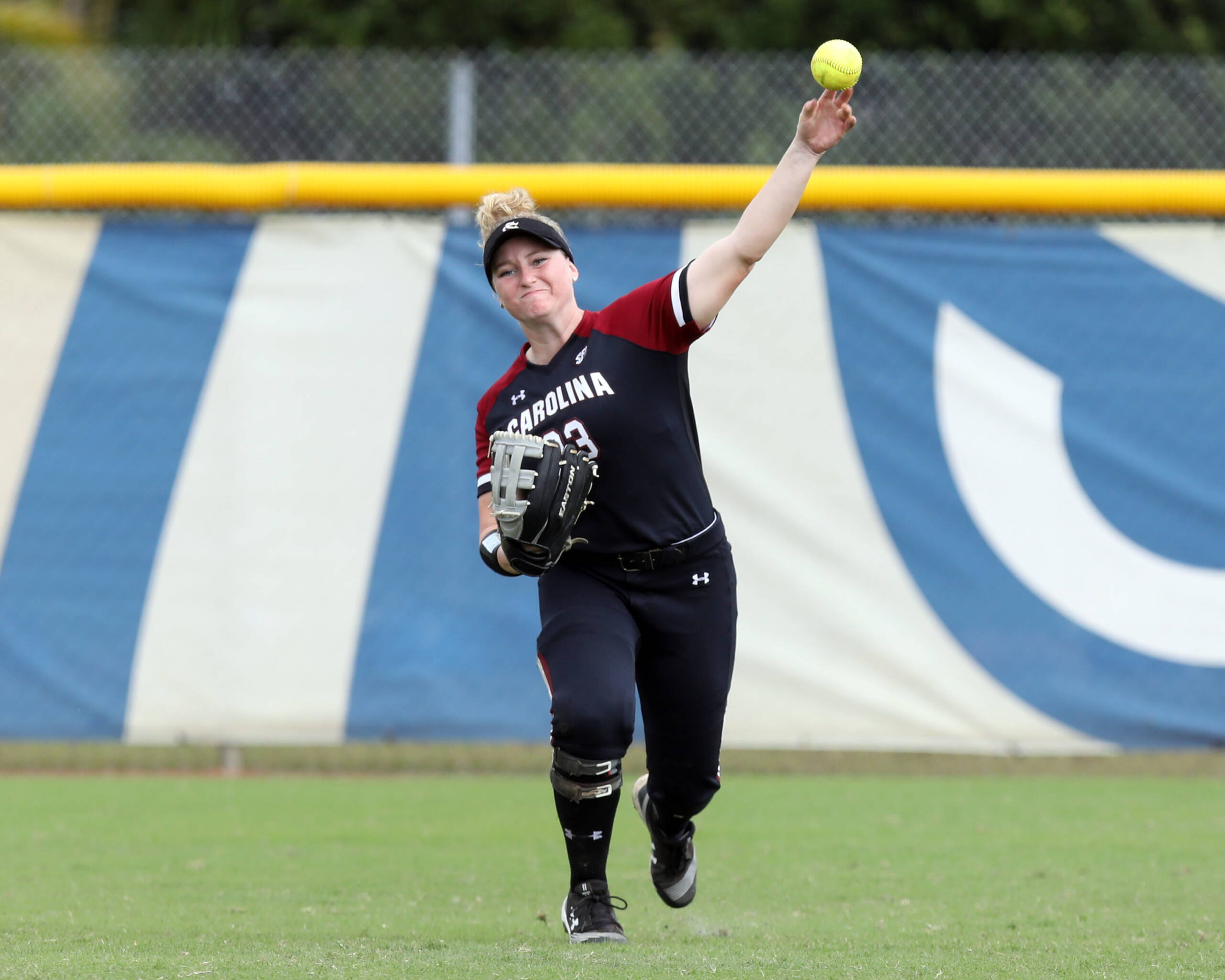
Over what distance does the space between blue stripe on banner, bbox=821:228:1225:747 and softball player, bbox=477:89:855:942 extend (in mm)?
2894

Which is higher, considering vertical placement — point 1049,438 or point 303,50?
point 303,50

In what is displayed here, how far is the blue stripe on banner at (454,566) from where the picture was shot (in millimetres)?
6418

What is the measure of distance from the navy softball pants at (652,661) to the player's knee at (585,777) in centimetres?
2

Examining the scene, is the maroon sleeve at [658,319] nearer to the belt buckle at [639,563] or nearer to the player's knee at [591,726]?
the belt buckle at [639,563]

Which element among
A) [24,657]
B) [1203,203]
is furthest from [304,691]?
[1203,203]

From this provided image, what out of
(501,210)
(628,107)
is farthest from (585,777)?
(628,107)

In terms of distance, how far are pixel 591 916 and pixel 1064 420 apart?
3.85 metres

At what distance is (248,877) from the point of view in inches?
171

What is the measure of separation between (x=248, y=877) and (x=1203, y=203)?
4992 mm

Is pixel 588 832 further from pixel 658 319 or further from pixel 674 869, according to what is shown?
pixel 658 319

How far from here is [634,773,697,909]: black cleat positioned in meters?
3.82

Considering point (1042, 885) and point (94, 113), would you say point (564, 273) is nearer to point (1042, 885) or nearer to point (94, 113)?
point (1042, 885)

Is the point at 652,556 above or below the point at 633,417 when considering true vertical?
below

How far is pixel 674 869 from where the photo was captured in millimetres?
3822
